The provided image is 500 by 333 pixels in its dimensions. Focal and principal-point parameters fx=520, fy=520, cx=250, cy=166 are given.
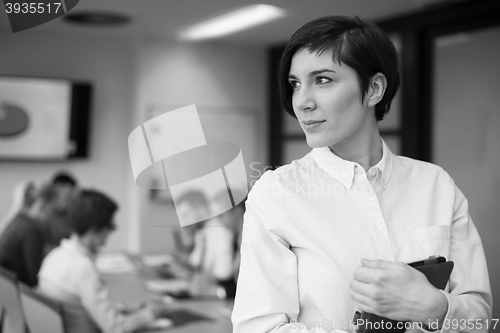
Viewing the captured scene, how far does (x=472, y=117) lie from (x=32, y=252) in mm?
2576

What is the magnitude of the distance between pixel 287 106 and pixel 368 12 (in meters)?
0.88

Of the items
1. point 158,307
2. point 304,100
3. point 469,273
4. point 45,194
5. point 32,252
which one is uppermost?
point 304,100

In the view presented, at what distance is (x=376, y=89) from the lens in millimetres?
973

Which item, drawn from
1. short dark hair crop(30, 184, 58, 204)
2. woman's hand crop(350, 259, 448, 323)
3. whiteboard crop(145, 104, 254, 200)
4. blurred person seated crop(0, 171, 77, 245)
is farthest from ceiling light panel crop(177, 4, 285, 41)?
blurred person seated crop(0, 171, 77, 245)

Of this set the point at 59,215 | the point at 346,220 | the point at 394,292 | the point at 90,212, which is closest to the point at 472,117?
the point at 90,212

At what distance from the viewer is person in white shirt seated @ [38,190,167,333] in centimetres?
207

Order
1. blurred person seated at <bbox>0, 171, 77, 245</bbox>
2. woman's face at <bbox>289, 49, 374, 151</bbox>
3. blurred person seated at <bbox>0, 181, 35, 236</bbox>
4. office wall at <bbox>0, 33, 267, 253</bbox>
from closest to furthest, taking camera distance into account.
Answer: woman's face at <bbox>289, 49, 374, 151</bbox>
office wall at <bbox>0, 33, 267, 253</bbox>
blurred person seated at <bbox>0, 181, 35, 236</bbox>
blurred person seated at <bbox>0, 171, 77, 245</bbox>

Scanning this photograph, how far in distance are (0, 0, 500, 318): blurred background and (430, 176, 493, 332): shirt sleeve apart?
0.53 m

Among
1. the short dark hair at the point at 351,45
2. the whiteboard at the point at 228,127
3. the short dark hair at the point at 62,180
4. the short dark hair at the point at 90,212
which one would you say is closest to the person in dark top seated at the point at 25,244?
the short dark hair at the point at 62,180

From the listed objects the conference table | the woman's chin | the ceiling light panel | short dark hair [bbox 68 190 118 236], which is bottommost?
the conference table

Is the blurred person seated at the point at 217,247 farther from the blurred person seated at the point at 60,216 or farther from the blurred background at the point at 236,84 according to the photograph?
the blurred person seated at the point at 60,216

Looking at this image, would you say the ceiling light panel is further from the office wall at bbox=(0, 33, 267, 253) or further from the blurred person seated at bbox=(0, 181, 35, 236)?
the blurred person seated at bbox=(0, 181, 35, 236)

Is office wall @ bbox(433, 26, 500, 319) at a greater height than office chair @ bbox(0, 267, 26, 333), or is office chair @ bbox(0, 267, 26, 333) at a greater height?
office wall @ bbox(433, 26, 500, 319)

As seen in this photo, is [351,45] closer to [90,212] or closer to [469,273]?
[469,273]
